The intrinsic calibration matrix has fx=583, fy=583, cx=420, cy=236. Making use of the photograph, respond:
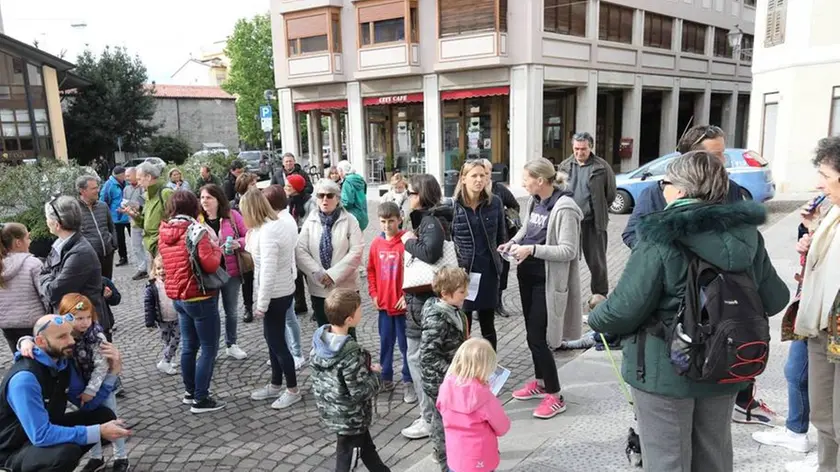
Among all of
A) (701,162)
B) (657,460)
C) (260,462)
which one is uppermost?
(701,162)

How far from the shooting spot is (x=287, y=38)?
25.0 meters

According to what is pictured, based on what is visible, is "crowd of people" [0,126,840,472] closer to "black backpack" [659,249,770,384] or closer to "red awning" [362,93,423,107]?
"black backpack" [659,249,770,384]

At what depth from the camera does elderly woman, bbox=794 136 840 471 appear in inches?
108

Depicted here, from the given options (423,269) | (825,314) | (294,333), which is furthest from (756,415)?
(294,333)

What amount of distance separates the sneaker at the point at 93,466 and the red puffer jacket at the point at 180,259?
119 cm

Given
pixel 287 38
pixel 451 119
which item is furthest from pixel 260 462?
pixel 287 38

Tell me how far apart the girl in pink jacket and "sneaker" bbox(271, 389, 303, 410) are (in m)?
2.04

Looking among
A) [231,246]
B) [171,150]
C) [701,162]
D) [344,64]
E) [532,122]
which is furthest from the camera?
[171,150]

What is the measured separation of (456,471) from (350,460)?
0.68 metres

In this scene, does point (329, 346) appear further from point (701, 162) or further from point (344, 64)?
point (344, 64)

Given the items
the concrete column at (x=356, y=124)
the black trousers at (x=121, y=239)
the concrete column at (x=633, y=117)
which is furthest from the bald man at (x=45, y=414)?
the concrete column at (x=633, y=117)

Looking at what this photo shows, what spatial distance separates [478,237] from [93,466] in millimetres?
3028

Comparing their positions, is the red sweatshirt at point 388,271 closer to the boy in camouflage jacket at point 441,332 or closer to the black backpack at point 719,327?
the boy in camouflage jacket at point 441,332

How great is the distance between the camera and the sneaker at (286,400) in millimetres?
4684
